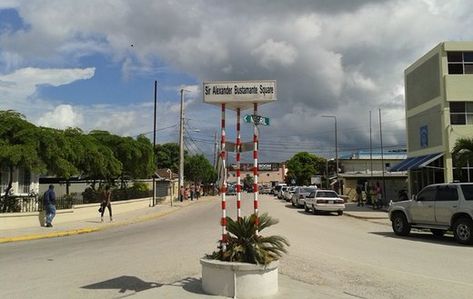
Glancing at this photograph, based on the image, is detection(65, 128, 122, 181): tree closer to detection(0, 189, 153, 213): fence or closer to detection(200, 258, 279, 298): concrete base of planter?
detection(0, 189, 153, 213): fence

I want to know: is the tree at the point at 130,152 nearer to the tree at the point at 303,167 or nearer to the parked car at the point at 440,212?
the parked car at the point at 440,212

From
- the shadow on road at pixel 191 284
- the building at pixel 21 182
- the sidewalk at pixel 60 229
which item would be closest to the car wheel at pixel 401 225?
the shadow on road at pixel 191 284

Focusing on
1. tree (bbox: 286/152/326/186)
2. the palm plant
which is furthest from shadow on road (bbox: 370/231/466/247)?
→ tree (bbox: 286/152/326/186)

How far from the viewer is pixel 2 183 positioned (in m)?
28.7

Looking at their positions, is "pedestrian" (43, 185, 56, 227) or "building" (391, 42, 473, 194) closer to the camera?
"pedestrian" (43, 185, 56, 227)

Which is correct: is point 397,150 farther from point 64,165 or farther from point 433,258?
point 433,258

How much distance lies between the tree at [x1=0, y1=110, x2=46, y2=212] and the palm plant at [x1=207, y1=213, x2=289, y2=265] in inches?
635

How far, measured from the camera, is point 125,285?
31.0ft

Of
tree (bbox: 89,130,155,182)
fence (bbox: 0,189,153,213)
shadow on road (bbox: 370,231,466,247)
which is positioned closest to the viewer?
shadow on road (bbox: 370,231,466,247)

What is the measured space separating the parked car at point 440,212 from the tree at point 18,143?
49.8 ft

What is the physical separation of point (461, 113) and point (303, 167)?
93307mm

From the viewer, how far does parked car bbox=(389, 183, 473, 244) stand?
664 inches

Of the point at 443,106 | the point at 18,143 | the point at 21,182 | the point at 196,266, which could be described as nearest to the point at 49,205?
the point at 18,143

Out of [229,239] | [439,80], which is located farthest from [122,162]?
[229,239]
